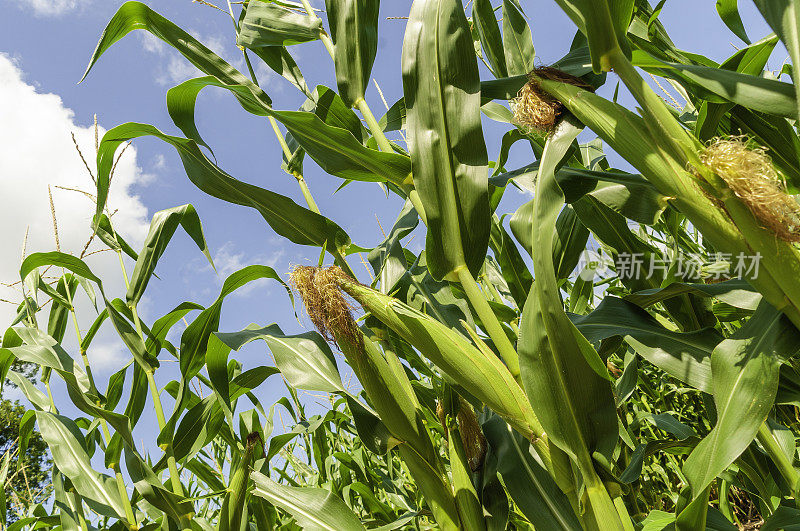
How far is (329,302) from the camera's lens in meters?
1.02

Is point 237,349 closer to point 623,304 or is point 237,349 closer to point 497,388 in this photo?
point 497,388

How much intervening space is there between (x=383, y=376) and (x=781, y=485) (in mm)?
1130

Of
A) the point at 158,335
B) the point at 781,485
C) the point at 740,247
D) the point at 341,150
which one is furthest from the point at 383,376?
the point at 781,485

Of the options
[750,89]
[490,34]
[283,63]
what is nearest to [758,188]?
[750,89]

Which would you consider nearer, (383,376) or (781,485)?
(383,376)

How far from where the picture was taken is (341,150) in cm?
107

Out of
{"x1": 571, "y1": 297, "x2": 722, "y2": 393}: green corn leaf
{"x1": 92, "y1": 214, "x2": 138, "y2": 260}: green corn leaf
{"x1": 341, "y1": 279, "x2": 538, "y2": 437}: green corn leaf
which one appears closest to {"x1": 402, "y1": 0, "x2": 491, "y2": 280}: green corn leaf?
{"x1": 341, "y1": 279, "x2": 538, "y2": 437}: green corn leaf

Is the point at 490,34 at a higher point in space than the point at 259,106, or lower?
higher

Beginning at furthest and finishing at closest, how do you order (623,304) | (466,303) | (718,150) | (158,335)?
1. (158,335)
2. (466,303)
3. (623,304)
4. (718,150)

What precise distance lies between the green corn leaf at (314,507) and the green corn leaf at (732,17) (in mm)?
1511

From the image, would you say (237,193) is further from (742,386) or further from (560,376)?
(742,386)

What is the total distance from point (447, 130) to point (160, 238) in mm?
990

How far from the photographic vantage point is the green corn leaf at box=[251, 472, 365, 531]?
1.16 m

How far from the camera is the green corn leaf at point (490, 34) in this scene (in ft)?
4.89
